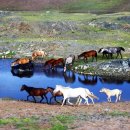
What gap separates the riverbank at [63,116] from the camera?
23.3 m

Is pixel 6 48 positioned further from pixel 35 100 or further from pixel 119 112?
pixel 119 112

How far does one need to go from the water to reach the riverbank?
491cm

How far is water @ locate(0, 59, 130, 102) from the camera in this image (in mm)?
35322

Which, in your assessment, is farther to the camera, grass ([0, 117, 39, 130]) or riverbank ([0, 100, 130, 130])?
riverbank ([0, 100, 130, 130])

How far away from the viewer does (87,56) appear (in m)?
46.8

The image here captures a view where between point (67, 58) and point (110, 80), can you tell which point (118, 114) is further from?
point (67, 58)

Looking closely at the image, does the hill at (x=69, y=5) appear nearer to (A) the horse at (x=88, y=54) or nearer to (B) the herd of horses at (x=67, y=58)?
(B) the herd of horses at (x=67, y=58)

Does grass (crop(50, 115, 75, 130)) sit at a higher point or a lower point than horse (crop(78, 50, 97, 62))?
lower

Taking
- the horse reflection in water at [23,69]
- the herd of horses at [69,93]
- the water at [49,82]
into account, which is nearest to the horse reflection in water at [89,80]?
the water at [49,82]

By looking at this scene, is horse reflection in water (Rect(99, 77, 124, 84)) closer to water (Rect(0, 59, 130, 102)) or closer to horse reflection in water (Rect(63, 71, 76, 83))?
water (Rect(0, 59, 130, 102))

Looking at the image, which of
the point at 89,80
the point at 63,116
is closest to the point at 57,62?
the point at 89,80

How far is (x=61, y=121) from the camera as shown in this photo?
955 inches

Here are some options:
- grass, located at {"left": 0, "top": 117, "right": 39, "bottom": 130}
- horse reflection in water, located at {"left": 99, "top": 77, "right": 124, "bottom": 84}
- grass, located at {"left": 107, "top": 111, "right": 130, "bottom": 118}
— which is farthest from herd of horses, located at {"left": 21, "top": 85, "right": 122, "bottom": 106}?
horse reflection in water, located at {"left": 99, "top": 77, "right": 124, "bottom": 84}

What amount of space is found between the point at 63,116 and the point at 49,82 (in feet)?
46.1
